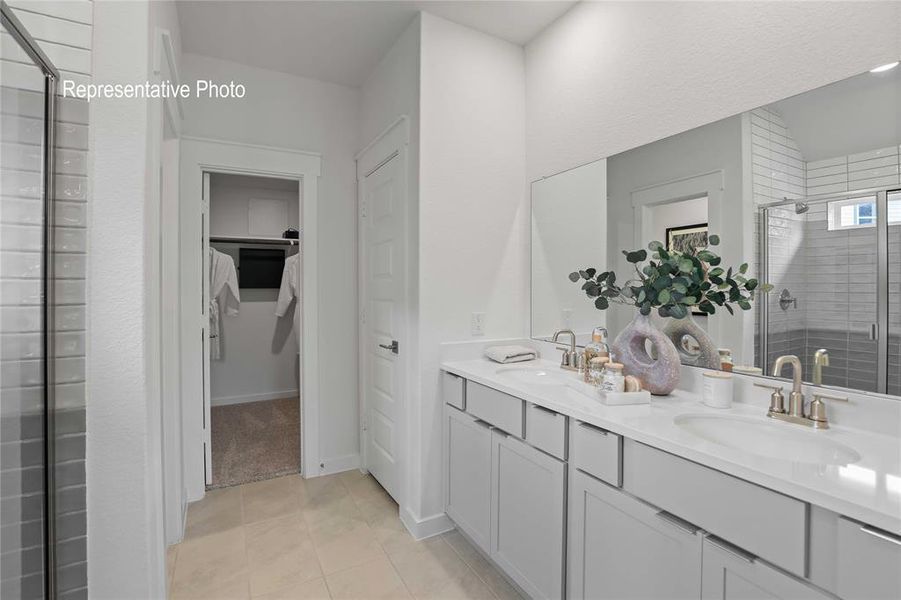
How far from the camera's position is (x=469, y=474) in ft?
6.77

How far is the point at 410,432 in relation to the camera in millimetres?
2324

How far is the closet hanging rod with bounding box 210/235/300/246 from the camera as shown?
448 centimetres

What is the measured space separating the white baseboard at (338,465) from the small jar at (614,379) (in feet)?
7.20

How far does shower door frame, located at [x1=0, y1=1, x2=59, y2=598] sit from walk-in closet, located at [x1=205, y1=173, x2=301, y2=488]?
3.00 m

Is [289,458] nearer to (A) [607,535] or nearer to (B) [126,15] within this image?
(A) [607,535]

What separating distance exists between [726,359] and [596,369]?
1.49 feet

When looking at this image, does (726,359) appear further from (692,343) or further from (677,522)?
(677,522)

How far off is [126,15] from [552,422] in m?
1.95

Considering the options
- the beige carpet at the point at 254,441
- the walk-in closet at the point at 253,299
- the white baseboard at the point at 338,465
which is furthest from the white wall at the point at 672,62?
the walk-in closet at the point at 253,299

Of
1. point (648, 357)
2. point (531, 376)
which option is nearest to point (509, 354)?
point (531, 376)

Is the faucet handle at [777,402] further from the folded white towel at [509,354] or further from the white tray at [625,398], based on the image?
the folded white towel at [509,354]

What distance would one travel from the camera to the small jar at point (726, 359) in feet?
5.17

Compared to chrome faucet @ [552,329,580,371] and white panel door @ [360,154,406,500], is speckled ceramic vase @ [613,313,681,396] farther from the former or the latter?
white panel door @ [360,154,406,500]

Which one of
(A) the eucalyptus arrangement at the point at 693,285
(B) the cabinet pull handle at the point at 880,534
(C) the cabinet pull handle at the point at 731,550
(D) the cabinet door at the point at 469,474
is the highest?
(A) the eucalyptus arrangement at the point at 693,285
